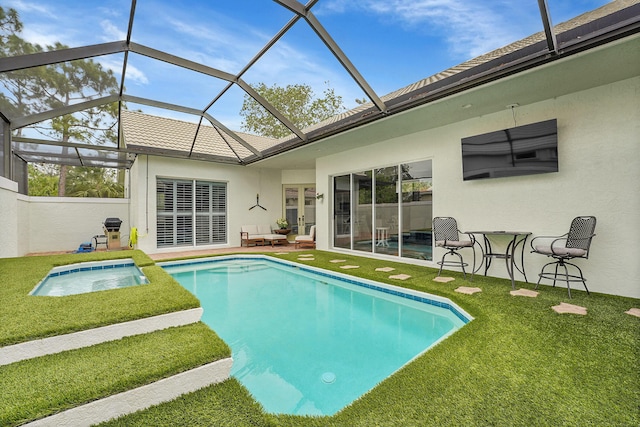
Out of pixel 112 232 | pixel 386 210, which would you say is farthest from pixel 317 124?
pixel 112 232

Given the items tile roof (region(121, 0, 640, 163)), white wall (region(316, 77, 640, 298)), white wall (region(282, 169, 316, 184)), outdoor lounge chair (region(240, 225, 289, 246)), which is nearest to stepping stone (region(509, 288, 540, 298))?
white wall (region(316, 77, 640, 298))

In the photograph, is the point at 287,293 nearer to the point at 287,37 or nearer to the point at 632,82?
the point at 287,37

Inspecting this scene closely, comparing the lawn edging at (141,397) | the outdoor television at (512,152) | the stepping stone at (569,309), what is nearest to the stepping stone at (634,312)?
the stepping stone at (569,309)

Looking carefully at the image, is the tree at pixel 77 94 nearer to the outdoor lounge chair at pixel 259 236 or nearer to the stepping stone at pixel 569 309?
the outdoor lounge chair at pixel 259 236

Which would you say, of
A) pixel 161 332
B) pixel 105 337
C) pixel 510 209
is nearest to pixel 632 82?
pixel 510 209

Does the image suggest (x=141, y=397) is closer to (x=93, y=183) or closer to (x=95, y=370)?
(x=95, y=370)

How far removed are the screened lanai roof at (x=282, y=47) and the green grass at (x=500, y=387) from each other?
3.19 meters

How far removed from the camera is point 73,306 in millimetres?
3205

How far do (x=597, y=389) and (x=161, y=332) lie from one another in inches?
139

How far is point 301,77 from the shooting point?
20.5ft

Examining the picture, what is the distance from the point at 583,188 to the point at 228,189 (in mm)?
9701

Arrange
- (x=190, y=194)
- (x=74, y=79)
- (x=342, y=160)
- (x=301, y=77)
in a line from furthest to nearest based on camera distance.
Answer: (x=190, y=194) < (x=342, y=160) < (x=301, y=77) < (x=74, y=79)

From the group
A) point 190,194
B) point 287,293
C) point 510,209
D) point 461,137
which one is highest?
point 461,137

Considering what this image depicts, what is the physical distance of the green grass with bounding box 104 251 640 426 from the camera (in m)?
1.77
